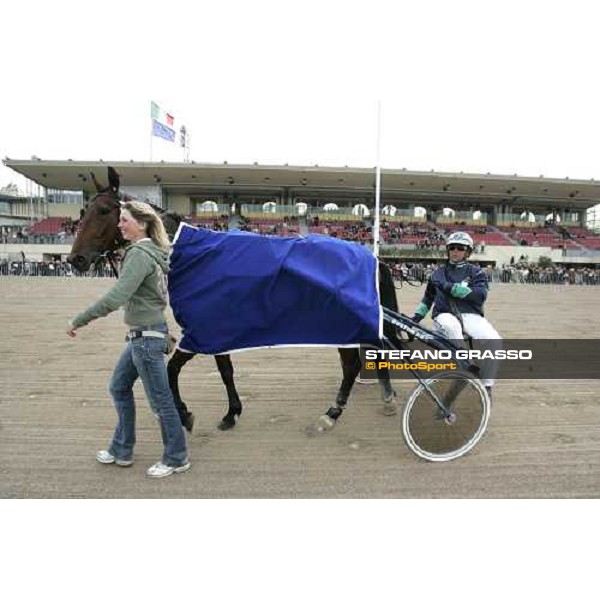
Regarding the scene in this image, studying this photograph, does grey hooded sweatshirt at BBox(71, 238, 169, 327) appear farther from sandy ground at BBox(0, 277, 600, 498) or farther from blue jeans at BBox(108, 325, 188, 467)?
sandy ground at BBox(0, 277, 600, 498)

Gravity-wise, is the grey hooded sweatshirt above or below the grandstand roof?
below

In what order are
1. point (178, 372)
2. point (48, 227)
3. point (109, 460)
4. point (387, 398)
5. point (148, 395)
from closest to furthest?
point (148, 395), point (109, 460), point (178, 372), point (387, 398), point (48, 227)

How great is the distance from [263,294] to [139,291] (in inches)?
32.7

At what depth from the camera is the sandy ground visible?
2785 millimetres

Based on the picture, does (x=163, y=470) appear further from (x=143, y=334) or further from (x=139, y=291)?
(x=139, y=291)

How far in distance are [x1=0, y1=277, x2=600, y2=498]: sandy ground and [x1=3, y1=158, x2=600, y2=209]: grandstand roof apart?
32.2 meters

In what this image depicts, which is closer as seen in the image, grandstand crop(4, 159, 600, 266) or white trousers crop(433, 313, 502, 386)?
white trousers crop(433, 313, 502, 386)

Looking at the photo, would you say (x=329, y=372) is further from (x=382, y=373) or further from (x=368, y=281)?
(x=368, y=281)

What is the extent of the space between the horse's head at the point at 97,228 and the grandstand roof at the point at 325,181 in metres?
33.2

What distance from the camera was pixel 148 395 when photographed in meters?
2.82

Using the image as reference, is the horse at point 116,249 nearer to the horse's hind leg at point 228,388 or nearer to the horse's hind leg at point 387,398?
the horse's hind leg at point 228,388

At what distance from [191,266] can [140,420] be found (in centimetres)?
153

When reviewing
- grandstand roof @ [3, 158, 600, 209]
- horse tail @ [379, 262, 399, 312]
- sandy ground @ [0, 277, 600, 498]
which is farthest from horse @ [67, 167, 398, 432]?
grandstand roof @ [3, 158, 600, 209]

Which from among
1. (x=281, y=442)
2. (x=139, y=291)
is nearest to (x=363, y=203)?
(x=281, y=442)
